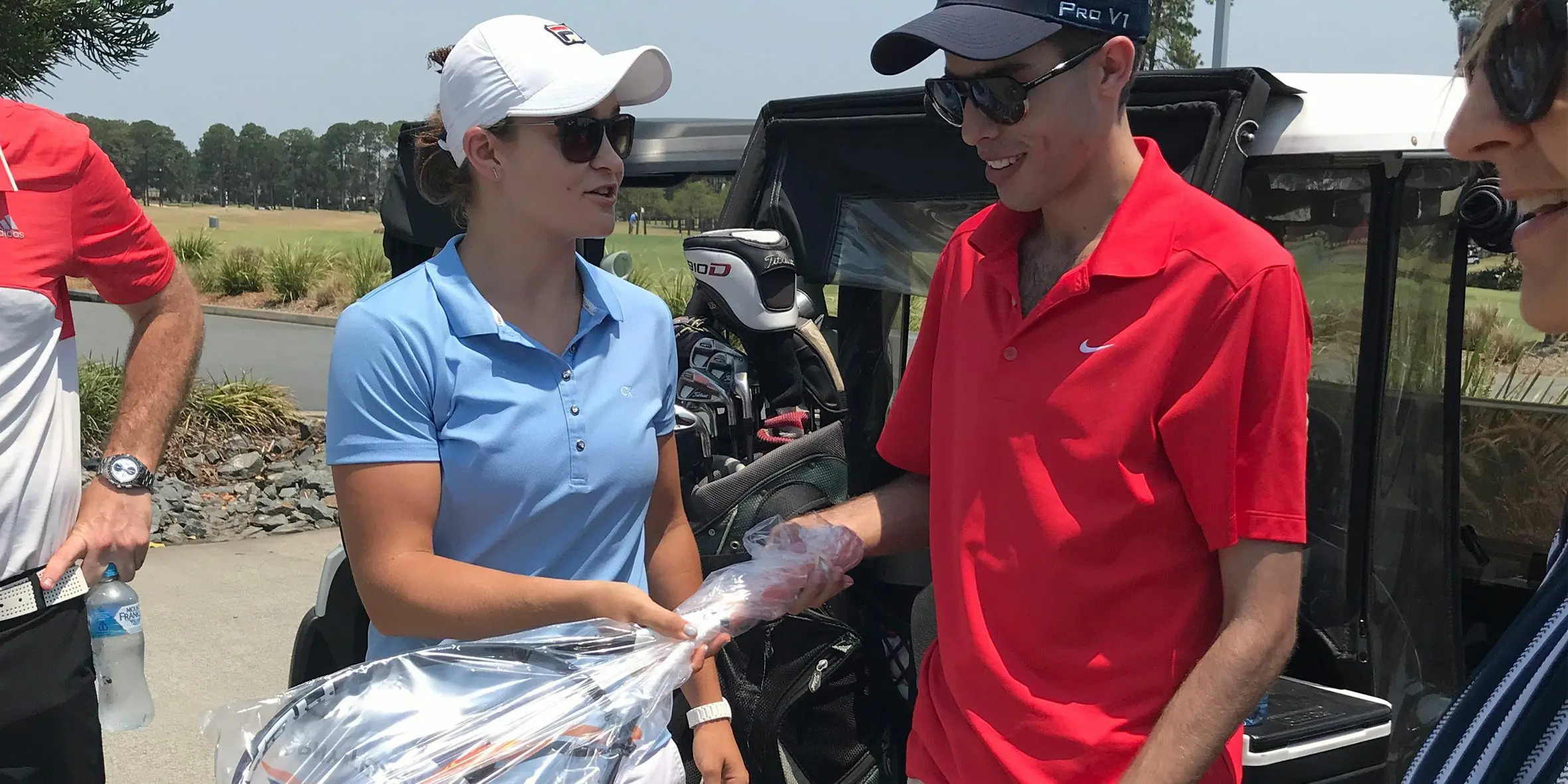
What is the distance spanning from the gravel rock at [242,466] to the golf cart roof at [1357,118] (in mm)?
7446

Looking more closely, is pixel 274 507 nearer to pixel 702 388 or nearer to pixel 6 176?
pixel 702 388

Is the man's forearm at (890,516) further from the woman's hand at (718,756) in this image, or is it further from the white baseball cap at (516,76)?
the white baseball cap at (516,76)

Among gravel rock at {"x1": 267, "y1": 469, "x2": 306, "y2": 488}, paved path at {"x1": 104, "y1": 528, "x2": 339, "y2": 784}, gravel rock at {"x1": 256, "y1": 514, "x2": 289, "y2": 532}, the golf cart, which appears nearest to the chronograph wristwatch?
the golf cart

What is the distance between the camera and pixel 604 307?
2240 mm

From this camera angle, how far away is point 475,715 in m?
1.82

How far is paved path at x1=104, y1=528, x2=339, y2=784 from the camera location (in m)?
4.71

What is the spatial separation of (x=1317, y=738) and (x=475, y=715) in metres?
1.81

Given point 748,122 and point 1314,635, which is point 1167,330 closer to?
point 1314,635

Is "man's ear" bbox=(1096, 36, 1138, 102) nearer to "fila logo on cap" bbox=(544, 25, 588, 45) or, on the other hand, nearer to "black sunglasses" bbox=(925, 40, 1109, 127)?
"black sunglasses" bbox=(925, 40, 1109, 127)

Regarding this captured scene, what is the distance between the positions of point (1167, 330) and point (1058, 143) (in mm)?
369

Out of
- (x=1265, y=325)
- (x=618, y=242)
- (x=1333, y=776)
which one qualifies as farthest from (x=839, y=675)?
(x=618, y=242)

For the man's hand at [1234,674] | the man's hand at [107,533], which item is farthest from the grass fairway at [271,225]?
the man's hand at [1234,674]

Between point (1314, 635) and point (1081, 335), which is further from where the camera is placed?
point (1314, 635)

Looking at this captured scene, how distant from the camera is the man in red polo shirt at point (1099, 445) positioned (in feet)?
5.63
